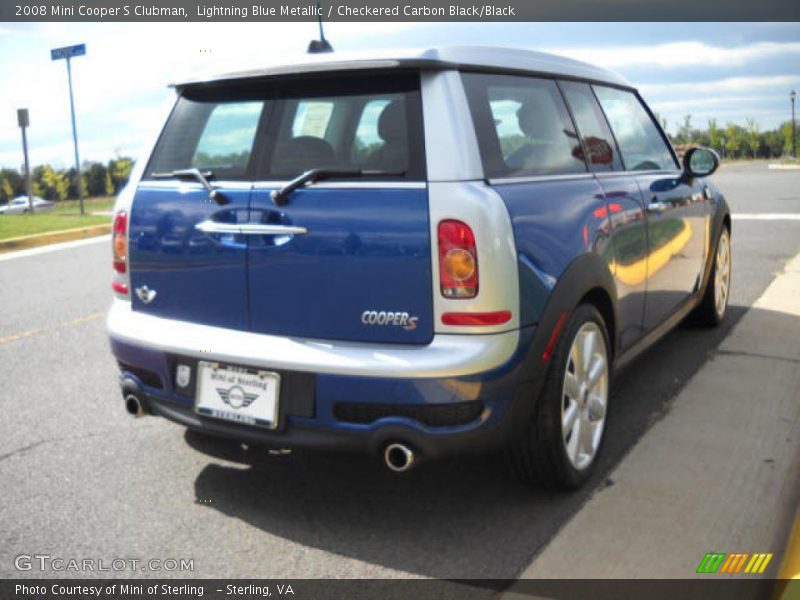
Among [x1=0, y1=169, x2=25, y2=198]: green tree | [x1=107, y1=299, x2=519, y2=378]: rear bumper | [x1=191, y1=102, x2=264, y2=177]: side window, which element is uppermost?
[x1=191, y1=102, x2=264, y2=177]: side window

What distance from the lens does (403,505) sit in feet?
10.8

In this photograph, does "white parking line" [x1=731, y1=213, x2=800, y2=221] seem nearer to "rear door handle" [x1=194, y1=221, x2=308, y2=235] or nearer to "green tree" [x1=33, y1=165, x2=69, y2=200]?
"rear door handle" [x1=194, y1=221, x2=308, y2=235]

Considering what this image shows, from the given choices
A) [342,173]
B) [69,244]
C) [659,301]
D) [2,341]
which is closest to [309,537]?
[342,173]

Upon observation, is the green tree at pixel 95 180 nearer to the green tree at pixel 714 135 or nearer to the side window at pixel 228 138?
the green tree at pixel 714 135

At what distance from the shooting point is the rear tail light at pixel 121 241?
11.3 feet

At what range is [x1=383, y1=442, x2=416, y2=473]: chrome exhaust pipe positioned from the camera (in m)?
2.86

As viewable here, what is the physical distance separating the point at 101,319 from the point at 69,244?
697 cm

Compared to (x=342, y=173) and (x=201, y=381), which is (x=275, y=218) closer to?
(x=342, y=173)

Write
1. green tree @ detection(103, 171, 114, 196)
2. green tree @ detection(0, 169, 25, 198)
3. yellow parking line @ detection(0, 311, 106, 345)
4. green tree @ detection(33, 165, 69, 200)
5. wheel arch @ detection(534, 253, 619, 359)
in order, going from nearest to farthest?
wheel arch @ detection(534, 253, 619, 359), yellow parking line @ detection(0, 311, 106, 345), green tree @ detection(103, 171, 114, 196), green tree @ detection(33, 165, 69, 200), green tree @ detection(0, 169, 25, 198)

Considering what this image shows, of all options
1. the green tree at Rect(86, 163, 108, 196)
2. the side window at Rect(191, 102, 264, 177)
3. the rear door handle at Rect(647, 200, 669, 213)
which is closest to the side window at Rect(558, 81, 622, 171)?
the rear door handle at Rect(647, 200, 669, 213)

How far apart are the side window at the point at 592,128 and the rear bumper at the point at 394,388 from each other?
1215 millimetres

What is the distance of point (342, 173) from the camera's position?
2957 millimetres

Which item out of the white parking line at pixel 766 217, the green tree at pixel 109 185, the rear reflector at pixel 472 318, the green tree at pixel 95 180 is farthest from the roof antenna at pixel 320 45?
the green tree at pixel 95 180

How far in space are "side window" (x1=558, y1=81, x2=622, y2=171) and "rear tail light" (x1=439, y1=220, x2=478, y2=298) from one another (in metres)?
1.17
